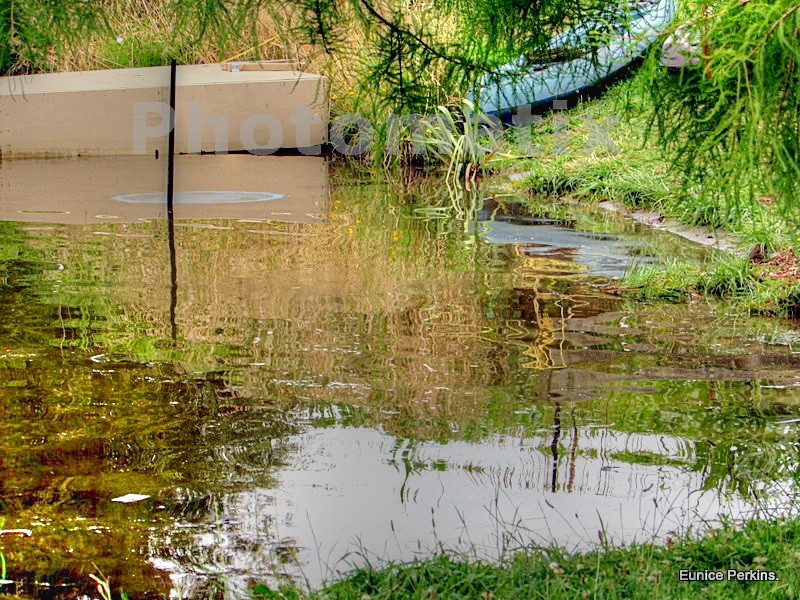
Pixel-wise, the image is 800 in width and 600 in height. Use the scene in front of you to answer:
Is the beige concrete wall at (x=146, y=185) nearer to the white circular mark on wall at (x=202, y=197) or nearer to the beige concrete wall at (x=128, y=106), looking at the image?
the white circular mark on wall at (x=202, y=197)

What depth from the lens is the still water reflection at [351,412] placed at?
297 cm

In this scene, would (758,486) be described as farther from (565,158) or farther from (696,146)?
(565,158)

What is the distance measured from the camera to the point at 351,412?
13.0 ft

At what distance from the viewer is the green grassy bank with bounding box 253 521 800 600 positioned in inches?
97.0

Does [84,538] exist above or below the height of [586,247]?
below

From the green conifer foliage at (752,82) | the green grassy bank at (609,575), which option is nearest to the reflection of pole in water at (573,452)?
the green grassy bank at (609,575)

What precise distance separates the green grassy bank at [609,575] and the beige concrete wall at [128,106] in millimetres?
11356

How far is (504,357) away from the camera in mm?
4727

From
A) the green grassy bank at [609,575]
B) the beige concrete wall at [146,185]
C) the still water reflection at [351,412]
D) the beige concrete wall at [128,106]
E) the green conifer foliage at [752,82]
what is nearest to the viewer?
the green conifer foliage at [752,82]

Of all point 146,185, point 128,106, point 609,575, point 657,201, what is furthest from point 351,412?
point 128,106

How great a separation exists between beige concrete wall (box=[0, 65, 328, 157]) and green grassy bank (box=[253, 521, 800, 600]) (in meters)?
11.4

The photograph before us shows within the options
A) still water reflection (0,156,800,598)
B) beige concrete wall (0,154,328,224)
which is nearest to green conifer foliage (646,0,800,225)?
still water reflection (0,156,800,598)

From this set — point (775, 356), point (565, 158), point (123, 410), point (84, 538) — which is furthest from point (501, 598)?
point (565, 158)

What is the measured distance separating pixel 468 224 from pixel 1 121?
7.73m
